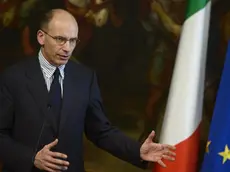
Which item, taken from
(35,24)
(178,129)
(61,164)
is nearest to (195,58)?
(178,129)

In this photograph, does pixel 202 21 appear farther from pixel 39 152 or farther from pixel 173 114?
pixel 39 152

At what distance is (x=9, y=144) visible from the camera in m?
1.91

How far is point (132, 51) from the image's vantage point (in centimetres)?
272

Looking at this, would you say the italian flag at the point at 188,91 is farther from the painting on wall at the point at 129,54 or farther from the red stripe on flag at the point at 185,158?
the painting on wall at the point at 129,54

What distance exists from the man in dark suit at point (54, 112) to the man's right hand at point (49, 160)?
6 centimetres

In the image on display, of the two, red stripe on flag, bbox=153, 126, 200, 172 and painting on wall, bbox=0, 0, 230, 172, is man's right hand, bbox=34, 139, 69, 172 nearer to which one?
red stripe on flag, bbox=153, 126, 200, 172

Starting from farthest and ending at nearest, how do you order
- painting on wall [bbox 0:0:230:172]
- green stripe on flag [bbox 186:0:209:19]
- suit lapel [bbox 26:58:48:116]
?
1. painting on wall [bbox 0:0:230:172]
2. green stripe on flag [bbox 186:0:209:19]
3. suit lapel [bbox 26:58:48:116]

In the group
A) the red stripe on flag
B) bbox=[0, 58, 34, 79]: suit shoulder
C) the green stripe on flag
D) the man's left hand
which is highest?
the green stripe on flag

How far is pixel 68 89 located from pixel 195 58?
612mm

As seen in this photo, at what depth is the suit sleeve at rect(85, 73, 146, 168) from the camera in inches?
80.6

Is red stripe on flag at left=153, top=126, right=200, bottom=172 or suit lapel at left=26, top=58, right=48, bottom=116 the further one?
red stripe on flag at left=153, top=126, right=200, bottom=172

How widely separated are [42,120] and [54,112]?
0.06m

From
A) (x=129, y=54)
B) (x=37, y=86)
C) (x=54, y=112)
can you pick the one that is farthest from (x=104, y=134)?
(x=129, y=54)

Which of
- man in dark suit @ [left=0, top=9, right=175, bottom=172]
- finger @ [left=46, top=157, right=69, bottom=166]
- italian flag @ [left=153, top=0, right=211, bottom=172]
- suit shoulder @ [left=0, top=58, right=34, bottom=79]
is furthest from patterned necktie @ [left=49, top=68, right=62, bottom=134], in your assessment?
italian flag @ [left=153, top=0, right=211, bottom=172]
